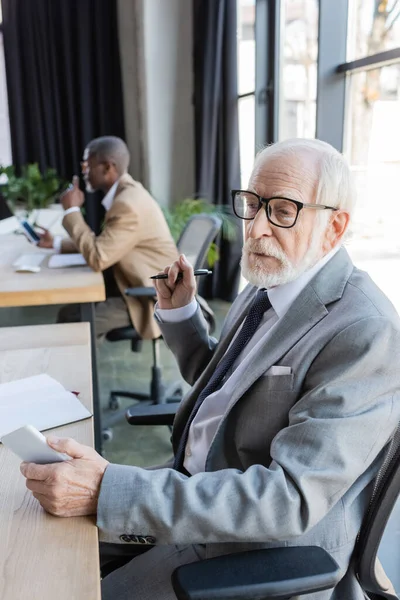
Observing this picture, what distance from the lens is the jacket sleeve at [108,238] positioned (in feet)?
8.08

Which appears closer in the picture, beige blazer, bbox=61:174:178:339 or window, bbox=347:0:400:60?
window, bbox=347:0:400:60

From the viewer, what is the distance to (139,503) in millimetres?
864

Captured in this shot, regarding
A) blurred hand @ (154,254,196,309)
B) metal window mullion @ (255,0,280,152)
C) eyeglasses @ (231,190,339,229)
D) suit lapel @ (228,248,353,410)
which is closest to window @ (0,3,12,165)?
metal window mullion @ (255,0,280,152)

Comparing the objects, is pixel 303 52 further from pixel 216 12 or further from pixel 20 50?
pixel 20 50

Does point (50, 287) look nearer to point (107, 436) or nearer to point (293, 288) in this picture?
point (107, 436)

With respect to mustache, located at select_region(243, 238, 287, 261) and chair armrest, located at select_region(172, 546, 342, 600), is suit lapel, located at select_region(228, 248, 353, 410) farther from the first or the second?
chair armrest, located at select_region(172, 546, 342, 600)

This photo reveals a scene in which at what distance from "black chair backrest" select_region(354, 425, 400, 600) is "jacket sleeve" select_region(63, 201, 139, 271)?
178 centimetres

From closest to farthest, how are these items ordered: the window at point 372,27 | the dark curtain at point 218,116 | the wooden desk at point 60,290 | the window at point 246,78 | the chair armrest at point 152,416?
the chair armrest at point 152,416 < the wooden desk at point 60,290 < the window at point 372,27 < the window at point 246,78 < the dark curtain at point 218,116

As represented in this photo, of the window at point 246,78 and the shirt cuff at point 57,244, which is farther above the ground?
the window at point 246,78

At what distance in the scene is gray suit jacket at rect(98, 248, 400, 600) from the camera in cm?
85

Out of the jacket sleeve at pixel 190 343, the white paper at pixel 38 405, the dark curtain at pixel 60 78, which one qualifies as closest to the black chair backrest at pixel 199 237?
the jacket sleeve at pixel 190 343

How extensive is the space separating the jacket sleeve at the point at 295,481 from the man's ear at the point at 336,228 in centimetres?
26

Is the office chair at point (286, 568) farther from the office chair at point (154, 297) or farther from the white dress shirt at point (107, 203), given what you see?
the white dress shirt at point (107, 203)

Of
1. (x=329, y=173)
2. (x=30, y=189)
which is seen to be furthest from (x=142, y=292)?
(x=30, y=189)
